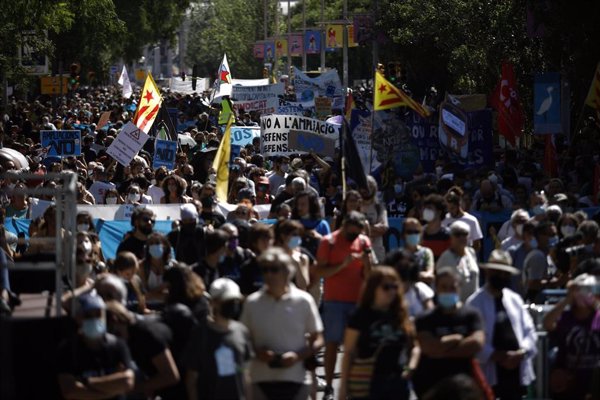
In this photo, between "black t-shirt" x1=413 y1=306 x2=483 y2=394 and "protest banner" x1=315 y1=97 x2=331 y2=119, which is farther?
"protest banner" x1=315 y1=97 x2=331 y2=119

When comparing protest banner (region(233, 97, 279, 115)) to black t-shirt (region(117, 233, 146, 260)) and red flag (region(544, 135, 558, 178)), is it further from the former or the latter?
black t-shirt (region(117, 233, 146, 260))

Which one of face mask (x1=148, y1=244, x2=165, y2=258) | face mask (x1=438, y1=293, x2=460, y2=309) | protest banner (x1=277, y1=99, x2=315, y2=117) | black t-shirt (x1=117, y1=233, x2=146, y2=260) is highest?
face mask (x1=438, y1=293, x2=460, y2=309)

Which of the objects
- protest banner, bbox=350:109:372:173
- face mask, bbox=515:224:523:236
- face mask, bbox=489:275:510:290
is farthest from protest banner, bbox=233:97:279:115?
face mask, bbox=489:275:510:290

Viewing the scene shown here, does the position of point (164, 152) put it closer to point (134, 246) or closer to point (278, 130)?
point (278, 130)

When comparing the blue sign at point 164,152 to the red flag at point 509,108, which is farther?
the red flag at point 509,108

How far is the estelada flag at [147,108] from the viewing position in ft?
75.3

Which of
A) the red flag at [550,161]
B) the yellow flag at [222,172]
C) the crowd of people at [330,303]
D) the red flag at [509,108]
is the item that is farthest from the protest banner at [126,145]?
the red flag at [509,108]

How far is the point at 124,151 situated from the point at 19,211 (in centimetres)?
362

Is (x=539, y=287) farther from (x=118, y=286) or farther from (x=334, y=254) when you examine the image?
(x=118, y=286)

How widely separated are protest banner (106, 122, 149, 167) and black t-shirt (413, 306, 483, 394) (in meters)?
12.3

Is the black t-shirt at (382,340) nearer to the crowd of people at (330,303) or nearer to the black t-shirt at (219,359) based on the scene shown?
the crowd of people at (330,303)

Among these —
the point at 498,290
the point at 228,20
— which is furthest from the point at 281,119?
the point at 228,20

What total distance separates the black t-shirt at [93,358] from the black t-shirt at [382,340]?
4.64 ft

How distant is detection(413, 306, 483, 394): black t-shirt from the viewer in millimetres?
9078
